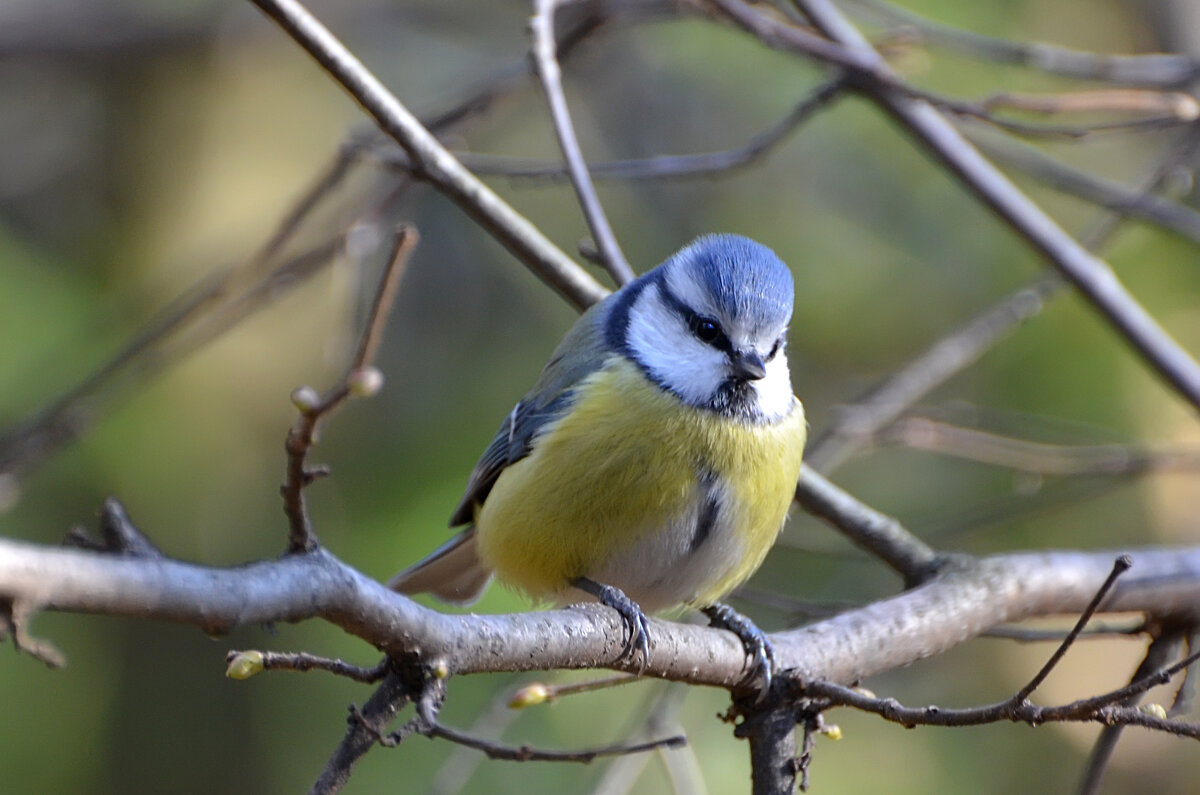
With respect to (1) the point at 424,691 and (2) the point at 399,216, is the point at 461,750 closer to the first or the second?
(1) the point at 424,691

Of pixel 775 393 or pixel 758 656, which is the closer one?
pixel 758 656

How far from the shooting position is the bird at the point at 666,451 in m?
2.03

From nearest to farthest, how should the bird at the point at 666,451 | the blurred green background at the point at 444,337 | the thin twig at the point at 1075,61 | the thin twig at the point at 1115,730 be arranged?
the thin twig at the point at 1115,730
the bird at the point at 666,451
the thin twig at the point at 1075,61
the blurred green background at the point at 444,337

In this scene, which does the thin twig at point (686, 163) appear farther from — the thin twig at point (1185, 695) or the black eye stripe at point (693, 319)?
the thin twig at point (1185, 695)

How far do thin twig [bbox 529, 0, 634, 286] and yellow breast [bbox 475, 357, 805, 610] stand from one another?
201 mm

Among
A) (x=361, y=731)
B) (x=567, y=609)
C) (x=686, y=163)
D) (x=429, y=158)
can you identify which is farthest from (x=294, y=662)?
(x=686, y=163)

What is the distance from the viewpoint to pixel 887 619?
6.31ft

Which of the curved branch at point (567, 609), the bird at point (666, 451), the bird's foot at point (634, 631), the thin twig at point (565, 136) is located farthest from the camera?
the thin twig at point (565, 136)

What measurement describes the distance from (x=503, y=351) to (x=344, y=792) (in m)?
1.28

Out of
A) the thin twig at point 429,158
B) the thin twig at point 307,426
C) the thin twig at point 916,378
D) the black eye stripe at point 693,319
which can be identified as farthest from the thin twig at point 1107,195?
the thin twig at point 307,426

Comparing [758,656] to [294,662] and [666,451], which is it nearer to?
[666,451]

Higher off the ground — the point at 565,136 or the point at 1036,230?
the point at 1036,230

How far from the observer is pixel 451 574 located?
8.46 feet

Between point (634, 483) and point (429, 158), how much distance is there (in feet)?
2.07
